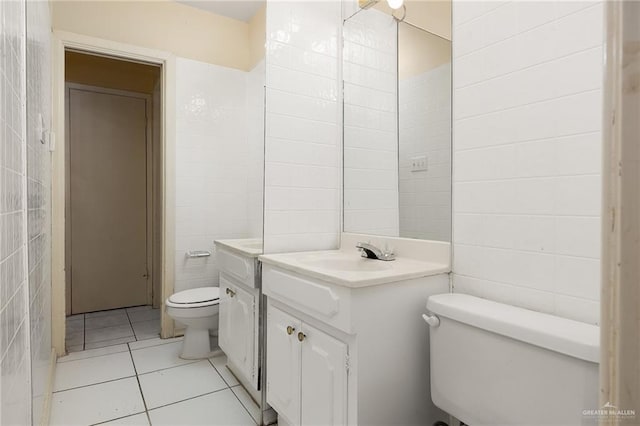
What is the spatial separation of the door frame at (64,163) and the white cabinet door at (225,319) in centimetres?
81

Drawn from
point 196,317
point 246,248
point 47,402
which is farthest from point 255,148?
point 47,402

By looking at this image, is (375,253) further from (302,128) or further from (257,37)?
(257,37)

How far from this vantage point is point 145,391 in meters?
1.98

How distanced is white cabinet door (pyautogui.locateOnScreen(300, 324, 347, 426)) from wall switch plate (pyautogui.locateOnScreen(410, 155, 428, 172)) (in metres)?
0.86

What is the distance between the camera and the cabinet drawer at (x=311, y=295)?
3.86 ft

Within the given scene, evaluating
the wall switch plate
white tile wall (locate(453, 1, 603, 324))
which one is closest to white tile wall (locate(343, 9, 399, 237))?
the wall switch plate

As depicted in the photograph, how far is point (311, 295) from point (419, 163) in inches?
31.9

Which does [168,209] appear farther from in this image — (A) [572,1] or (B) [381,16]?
(A) [572,1]

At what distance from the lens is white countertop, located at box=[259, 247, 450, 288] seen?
118 centimetres

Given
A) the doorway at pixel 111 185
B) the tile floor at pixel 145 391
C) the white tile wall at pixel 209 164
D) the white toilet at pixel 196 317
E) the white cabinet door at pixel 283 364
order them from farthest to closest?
the doorway at pixel 111 185, the white tile wall at pixel 209 164, the white toilet at pixel 196 317, the tile floor at pixel 145 391, the white cabinet door at pixel 283 364

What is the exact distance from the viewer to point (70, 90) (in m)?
3.32

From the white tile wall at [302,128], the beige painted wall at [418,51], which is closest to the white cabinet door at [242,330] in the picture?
the white tile wall at [302,128]

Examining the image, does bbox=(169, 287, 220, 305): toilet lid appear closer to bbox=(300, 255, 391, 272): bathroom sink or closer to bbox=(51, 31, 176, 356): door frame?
bbox=(51, 31, 176, 356): door frame

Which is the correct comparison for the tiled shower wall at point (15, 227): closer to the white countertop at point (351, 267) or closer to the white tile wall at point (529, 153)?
the white countertop at point (351, 267)
